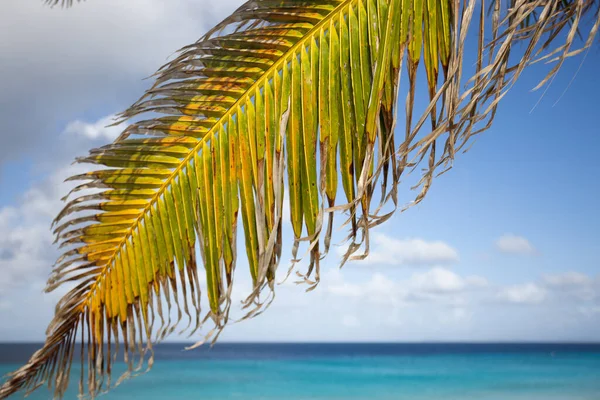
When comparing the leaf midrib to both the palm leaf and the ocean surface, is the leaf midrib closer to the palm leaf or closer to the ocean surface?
the palm leaf

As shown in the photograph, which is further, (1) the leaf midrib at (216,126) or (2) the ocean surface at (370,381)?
(2) the ocean surface at (370,381)

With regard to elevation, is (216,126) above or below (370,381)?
above

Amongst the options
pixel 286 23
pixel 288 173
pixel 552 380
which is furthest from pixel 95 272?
pixel 552 380

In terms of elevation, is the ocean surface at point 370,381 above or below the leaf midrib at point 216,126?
below

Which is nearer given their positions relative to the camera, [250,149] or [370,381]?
[250,149]

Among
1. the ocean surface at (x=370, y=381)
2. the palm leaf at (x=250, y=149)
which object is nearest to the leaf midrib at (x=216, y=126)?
the palm leaf at (x=250, y=149)

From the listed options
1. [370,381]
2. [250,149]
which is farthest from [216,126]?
[370,381]

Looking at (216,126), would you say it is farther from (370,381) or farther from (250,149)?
(370,381)

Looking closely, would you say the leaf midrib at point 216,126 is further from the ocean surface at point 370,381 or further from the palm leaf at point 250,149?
the ocean surface at point 370,381

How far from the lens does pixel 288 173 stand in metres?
1.01

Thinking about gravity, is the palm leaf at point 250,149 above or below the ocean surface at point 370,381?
above

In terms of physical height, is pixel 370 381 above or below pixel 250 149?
below

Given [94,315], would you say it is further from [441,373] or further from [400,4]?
[441,373]

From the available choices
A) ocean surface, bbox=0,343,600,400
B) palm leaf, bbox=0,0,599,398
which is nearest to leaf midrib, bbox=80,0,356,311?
palm leaf, bbox=0,0,599,398
